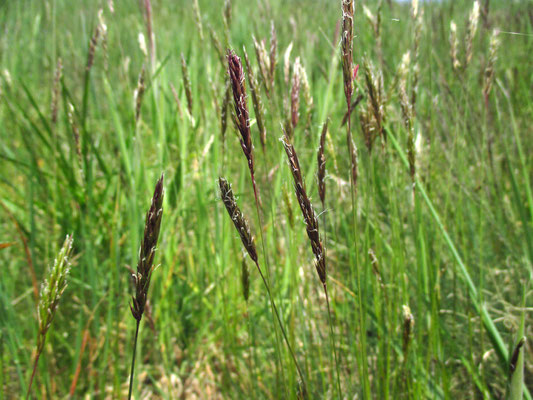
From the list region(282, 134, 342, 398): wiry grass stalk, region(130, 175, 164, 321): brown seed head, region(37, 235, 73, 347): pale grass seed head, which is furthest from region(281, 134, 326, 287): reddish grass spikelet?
region(37, 235, 73, 347): pale grass seed head

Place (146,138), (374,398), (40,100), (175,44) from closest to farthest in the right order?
1. (374,398)
2. (146,138)
3. (175,44)
4. (40,100)

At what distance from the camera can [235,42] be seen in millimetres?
2865

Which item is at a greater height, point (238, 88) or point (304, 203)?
point (238, 88)

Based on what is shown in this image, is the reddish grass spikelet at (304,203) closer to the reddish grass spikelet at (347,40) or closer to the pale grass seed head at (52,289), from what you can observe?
the reddish grass spikelet at (347,40)

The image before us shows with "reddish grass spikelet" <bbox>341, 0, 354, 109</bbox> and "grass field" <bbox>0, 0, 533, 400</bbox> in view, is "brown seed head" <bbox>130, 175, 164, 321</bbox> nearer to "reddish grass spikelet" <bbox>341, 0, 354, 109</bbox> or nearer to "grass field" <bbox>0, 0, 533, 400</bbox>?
"grass field" <bbox>0, 0, 533, 400</bbox>

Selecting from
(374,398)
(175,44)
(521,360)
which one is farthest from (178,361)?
(175,44)

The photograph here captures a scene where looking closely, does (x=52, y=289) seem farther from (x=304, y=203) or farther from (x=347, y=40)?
(x=347, y=40)

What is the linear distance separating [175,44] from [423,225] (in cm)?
220

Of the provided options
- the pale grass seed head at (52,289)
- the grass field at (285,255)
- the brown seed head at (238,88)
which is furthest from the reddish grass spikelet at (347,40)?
the pale grass seed head at (52,289)

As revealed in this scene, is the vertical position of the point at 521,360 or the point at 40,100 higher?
the point at 40,100

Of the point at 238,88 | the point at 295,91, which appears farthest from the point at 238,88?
the point at 295,91

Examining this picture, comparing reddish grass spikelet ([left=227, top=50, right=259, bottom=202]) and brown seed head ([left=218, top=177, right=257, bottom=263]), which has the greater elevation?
reddish grass spikelet ([left=227, top=50, right=259, bottom=202])

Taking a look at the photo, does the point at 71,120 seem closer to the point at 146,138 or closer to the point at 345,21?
the point at 345,21

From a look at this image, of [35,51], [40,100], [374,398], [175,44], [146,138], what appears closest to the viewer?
[374,398]
